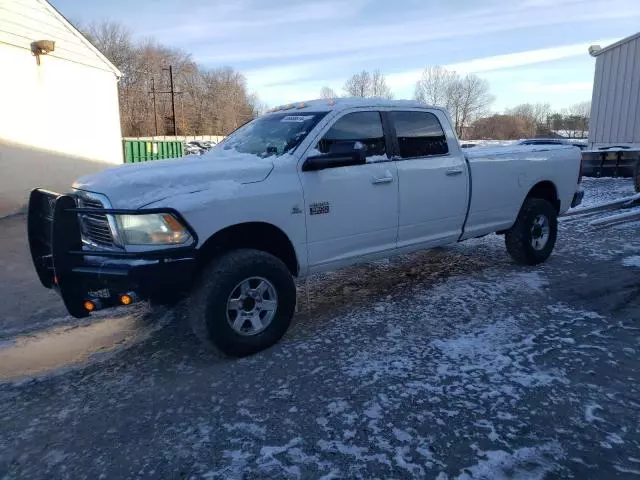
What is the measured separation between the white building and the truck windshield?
7996mm

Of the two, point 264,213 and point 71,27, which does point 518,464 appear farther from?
point 71,27

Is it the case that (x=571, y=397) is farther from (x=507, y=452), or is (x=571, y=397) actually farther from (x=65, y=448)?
(x=65, y=448)

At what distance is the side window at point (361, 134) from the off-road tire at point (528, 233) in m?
2.38

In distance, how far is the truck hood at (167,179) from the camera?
10.6 ft

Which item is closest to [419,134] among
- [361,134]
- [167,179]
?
[361,134]

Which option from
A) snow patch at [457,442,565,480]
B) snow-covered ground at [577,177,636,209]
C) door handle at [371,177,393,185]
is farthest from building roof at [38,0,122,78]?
snow patch at [457,442,565,480]

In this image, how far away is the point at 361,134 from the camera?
14.3 feet

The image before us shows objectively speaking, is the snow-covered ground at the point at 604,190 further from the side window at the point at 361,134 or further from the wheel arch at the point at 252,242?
the wheel arch at the point at 252,242

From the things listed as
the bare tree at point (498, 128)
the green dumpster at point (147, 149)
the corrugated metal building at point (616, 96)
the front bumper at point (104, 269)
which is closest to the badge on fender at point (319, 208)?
the front bumper at point (104, 269)

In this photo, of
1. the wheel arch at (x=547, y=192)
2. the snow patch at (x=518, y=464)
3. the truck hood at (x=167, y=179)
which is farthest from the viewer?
the wheel arch at (x=547, y=192)

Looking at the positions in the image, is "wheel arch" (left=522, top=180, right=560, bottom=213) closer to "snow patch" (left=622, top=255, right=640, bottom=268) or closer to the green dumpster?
"snow patch" (left=622, top=255, right=640, bottom=268)

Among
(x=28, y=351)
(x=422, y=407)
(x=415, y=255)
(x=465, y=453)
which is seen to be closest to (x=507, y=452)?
(x=465, y=453)

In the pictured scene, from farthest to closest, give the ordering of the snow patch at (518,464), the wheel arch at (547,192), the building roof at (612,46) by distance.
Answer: the building roof at (612,46)
the wheel arch at (547,192)
the snow patch at (518,464)

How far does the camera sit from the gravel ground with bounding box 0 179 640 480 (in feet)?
8.09
